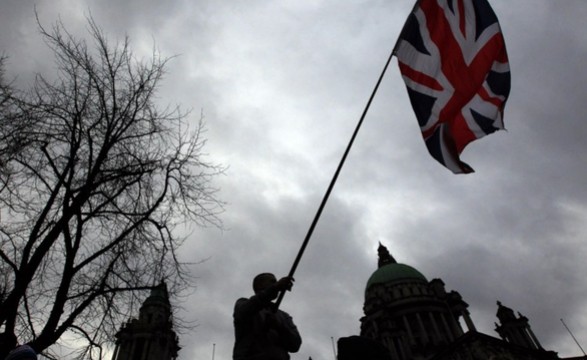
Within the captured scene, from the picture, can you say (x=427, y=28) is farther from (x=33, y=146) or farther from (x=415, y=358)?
(x=415, y=358)

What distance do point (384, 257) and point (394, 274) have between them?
50.7ft

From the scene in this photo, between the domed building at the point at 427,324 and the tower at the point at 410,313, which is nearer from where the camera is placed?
the domed building at the point at 427,324

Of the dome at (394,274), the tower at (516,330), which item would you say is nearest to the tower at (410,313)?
the dome at (394,274)

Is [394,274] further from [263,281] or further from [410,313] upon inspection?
[263,281]

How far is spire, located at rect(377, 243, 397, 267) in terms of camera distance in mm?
90688

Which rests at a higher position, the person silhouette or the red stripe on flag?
the red stripe on flag

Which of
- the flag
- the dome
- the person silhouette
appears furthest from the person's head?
the dome

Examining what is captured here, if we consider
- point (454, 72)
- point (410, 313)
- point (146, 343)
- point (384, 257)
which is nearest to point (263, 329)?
point (454, 72)

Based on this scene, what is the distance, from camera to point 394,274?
252 feet

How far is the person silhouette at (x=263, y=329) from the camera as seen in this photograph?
158 inches

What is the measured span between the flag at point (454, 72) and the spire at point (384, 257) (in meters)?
86.7

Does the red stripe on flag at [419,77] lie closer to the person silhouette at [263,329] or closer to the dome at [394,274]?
the person silhouette at [263,329]

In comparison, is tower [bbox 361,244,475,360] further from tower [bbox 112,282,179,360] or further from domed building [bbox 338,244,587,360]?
tower [bbox 112,282,179,360]

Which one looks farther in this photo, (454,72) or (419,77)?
(419,77)
